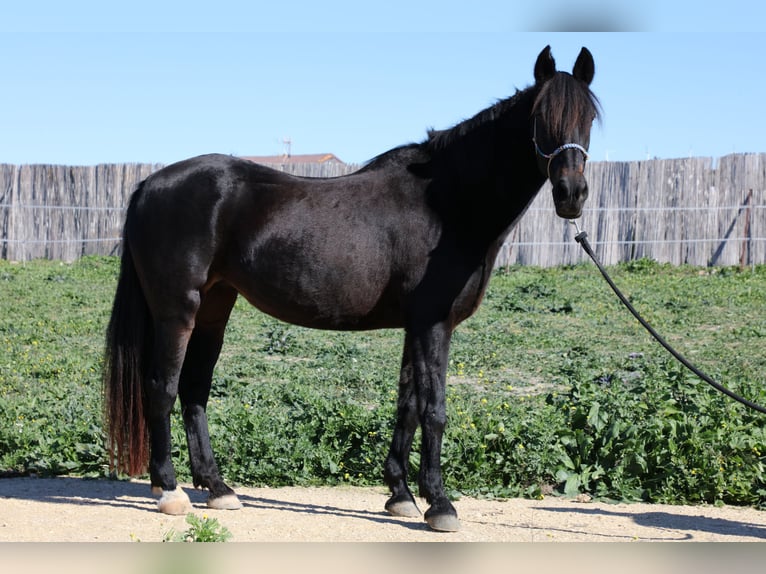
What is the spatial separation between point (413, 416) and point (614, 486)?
1472mm

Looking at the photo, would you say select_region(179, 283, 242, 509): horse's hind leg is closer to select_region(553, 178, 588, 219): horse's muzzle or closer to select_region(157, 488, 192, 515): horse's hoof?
select_region(157, 488, 192, 515): horse's hoof

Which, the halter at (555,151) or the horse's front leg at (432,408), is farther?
the horse's front leg at (432,408)

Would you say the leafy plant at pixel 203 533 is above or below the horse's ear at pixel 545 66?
below

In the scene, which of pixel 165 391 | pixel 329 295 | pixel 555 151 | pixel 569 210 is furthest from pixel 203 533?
pixel 555 151

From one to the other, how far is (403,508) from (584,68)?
2764 mm

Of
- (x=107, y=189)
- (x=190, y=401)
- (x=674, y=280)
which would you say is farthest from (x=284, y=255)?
(x=107, y=189)

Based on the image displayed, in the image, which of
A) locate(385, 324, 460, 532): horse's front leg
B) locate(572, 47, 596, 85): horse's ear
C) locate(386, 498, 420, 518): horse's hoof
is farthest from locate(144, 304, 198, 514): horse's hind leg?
locate(572, 47, 596, 85): horse's ear

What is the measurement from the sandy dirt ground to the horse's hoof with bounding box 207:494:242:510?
0.03 metres

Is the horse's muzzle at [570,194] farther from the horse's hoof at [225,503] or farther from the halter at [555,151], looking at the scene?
the horse's hoof at [225,503]

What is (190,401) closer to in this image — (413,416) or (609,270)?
(413,416)

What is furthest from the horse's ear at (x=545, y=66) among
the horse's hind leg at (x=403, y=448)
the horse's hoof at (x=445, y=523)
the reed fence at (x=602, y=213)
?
the reed fence at (x=602, y=213)

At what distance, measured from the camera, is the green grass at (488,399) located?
18.5 feet

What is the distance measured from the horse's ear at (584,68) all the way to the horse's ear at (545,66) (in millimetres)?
128

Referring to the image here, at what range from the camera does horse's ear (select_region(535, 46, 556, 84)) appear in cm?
462
